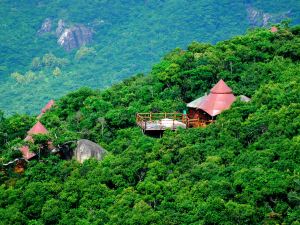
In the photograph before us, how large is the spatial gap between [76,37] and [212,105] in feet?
228

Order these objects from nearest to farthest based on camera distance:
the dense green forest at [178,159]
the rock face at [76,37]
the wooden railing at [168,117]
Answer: the dense green forest at [178,159] → the wooden railing at [168,117] → the rock face at [76,37]

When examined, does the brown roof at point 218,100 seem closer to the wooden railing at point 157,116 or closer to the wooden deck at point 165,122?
the wooden deck at point 165,122

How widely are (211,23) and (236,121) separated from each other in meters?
65.9

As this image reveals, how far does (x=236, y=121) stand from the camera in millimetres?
32969

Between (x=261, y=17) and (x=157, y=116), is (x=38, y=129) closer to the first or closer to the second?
(x=157, y=116)

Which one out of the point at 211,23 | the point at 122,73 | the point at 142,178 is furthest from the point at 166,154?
the point at 211,23

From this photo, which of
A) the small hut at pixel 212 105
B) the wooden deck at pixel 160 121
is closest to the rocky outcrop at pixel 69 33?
the wooden deck at pixel 160 121

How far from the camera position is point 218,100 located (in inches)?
1390

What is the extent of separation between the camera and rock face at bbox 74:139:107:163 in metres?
33.7

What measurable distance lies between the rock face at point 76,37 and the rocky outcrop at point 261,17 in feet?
65.0

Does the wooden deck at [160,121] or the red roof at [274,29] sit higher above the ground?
the red roof at [274,29]

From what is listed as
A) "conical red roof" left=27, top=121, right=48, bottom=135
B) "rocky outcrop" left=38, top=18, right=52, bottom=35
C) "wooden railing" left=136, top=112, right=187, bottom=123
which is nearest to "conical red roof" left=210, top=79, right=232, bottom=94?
"wooden railing" left=136, top=112, right=187, bottom=123

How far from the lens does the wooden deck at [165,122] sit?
115ft

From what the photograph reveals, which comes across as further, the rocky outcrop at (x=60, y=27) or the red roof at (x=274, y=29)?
the rocky outcrop at (x=60, y=27)
